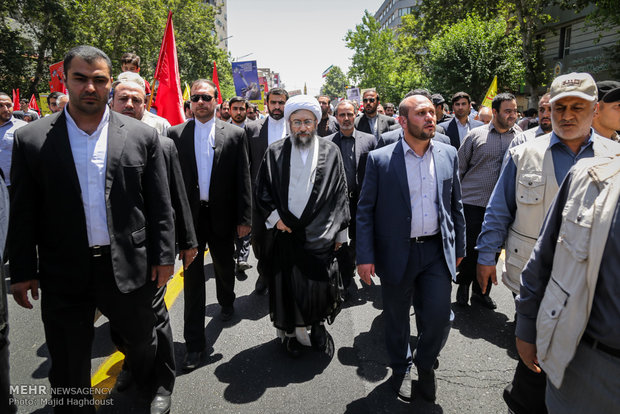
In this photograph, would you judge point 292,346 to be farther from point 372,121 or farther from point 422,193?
point 372,121

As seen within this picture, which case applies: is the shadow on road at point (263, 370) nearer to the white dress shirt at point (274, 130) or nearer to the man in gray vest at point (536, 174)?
the man in gray vest at point (536, 174)

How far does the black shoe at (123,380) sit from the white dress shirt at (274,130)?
10.9ft

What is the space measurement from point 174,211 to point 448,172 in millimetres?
2012

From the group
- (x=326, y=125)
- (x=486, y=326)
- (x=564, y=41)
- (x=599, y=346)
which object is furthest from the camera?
(x=564, y=41)

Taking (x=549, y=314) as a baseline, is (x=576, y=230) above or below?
above

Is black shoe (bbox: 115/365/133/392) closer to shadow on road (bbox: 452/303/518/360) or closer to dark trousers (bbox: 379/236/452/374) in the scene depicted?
dark trousers (bbox: 379/236/452/374)

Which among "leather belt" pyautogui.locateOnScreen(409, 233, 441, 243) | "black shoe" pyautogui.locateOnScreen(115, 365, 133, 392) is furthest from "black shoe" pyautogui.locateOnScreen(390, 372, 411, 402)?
"black shoe" pyautogui.locateOnScreen(115, 365, 133, 392)

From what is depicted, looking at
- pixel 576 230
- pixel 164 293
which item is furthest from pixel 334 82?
pixel 576 230

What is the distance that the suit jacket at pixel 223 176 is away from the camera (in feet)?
12.3

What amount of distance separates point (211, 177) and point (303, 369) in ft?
6.05

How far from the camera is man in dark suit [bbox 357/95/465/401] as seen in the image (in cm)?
296

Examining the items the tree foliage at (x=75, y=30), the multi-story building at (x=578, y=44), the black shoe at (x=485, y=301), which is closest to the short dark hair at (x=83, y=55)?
the black shoe at (x=485, y=301)

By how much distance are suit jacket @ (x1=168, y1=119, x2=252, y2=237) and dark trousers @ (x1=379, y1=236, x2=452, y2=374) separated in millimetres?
1578

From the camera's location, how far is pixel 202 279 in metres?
3.64
